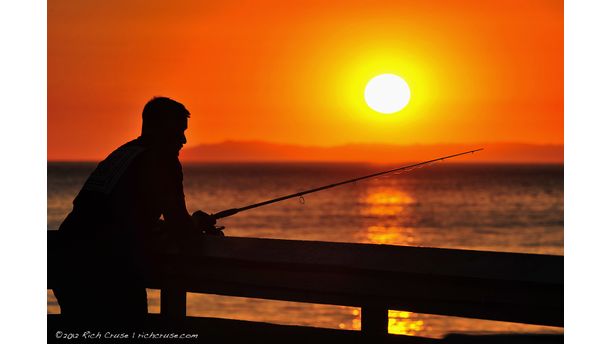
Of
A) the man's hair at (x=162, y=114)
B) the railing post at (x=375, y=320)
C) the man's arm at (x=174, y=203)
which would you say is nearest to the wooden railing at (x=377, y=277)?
the railing post at (x=375, y=320)

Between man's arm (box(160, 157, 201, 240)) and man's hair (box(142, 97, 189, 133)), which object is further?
man's hair (box(142, 97, 189, 133))

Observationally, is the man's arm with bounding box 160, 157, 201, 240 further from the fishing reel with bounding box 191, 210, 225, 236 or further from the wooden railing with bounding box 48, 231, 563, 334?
the fishing reel with bounding box 191, 210, 225, 236

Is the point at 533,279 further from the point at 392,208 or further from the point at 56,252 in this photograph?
the point at 392,208

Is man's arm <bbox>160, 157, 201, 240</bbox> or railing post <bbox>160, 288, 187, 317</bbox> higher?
man's arm <bbox>160, 157, 201, 240</bbox>

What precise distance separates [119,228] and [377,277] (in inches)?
55.7

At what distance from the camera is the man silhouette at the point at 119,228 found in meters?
4.59

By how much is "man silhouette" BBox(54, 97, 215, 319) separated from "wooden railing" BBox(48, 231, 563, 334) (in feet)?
0.59

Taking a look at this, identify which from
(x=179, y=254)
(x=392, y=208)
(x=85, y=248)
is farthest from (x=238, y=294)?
(x=392, y=208)

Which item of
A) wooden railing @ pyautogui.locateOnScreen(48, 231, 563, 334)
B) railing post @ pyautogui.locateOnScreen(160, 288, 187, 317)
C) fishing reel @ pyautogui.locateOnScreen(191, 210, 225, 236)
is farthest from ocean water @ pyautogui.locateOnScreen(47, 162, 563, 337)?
wooden railing @ pyautogui.locateOnScreen(48, 231, 563, 334)

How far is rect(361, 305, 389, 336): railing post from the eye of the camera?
169 inches

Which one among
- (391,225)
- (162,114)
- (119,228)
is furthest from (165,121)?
(391,225)

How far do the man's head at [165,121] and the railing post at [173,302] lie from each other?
812 millimetres

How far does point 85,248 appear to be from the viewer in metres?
4.60

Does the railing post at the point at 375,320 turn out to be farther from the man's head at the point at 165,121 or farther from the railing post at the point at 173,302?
the man's head at the point at 165,121
